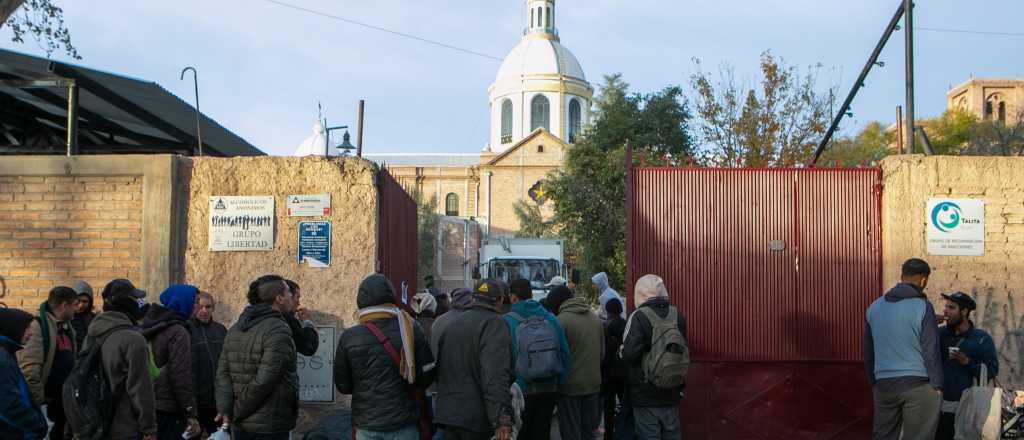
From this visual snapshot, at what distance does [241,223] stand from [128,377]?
3461mm

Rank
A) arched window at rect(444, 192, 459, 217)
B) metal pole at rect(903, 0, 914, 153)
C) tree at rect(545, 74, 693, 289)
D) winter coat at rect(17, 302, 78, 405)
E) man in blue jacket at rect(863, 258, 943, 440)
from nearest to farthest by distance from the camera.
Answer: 1. winter coat at rect(17, 302, 78, 405)
2. man in blue jacket at rect(863, 258, 943, 440)
3. metal pole at rect(903, 0, 914, 153)
4. tree at rect(545, 74, 693, 289)
5. arched window at rect(444, 192, 459, 217)

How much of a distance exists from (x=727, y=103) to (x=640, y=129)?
53.3ft

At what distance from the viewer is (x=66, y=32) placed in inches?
574

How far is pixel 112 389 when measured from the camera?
5.63 meters

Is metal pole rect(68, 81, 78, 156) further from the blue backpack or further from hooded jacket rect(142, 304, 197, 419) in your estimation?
the blue backpack

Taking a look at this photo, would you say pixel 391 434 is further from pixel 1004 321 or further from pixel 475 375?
pixel 1004 321

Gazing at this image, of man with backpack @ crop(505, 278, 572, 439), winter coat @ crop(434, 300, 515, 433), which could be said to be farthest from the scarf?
man with backpack @ crop(505, 278, 572, 439)

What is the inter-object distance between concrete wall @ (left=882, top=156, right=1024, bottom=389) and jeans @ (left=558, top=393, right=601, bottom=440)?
3.18 meters

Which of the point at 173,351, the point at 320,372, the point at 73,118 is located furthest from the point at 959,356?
the point at 73,118

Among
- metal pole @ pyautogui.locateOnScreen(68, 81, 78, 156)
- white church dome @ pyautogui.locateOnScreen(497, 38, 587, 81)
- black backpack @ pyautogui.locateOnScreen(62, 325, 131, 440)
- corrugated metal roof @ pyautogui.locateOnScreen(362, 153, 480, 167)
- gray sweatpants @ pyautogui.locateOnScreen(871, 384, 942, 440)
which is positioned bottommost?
gray sweatpants @ pyautogui.locateOnScreen(871, 384, 942, 440)

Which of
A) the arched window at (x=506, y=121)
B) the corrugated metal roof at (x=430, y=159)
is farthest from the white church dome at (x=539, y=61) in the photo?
the corrugated metal roof at (x=430, y=159)

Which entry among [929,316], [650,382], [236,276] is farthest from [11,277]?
Answer: [929,316]

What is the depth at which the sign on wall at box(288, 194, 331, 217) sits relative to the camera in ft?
29.0

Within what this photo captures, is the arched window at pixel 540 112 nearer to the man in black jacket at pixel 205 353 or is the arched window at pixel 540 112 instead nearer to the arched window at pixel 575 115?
the arched window at pixel 575 115
